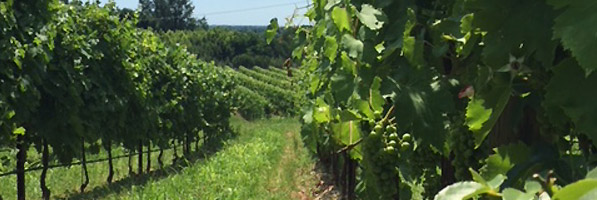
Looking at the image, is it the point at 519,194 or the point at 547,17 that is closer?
the point at 519,194

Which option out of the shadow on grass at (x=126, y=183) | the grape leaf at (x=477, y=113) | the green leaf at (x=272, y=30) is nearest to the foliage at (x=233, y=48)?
the shadow on grass at (x=126, y=183)

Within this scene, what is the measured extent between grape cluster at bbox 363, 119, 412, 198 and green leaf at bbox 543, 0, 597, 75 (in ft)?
5.21

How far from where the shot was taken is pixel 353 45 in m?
2.75

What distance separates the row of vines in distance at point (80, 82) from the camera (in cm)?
770

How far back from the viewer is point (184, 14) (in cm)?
11781

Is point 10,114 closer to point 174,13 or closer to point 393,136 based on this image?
point 393,136

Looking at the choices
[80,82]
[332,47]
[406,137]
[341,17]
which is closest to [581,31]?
[406,137]

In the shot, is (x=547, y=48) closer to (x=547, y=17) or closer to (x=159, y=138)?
(x=547, y=17)

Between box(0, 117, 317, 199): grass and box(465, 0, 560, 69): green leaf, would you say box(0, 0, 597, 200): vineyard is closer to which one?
box(465, 0, 560, 69): green leaf

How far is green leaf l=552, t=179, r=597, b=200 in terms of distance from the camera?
2.62ft

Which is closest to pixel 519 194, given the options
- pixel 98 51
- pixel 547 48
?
pixel 547 48

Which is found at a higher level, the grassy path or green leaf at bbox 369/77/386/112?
green leaf at bbox 369/77/386/112

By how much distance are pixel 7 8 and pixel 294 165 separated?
9.42m

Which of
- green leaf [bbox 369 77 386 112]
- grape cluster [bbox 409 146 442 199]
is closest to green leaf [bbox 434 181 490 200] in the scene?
green leaf [bbox 369 77 386 112]
